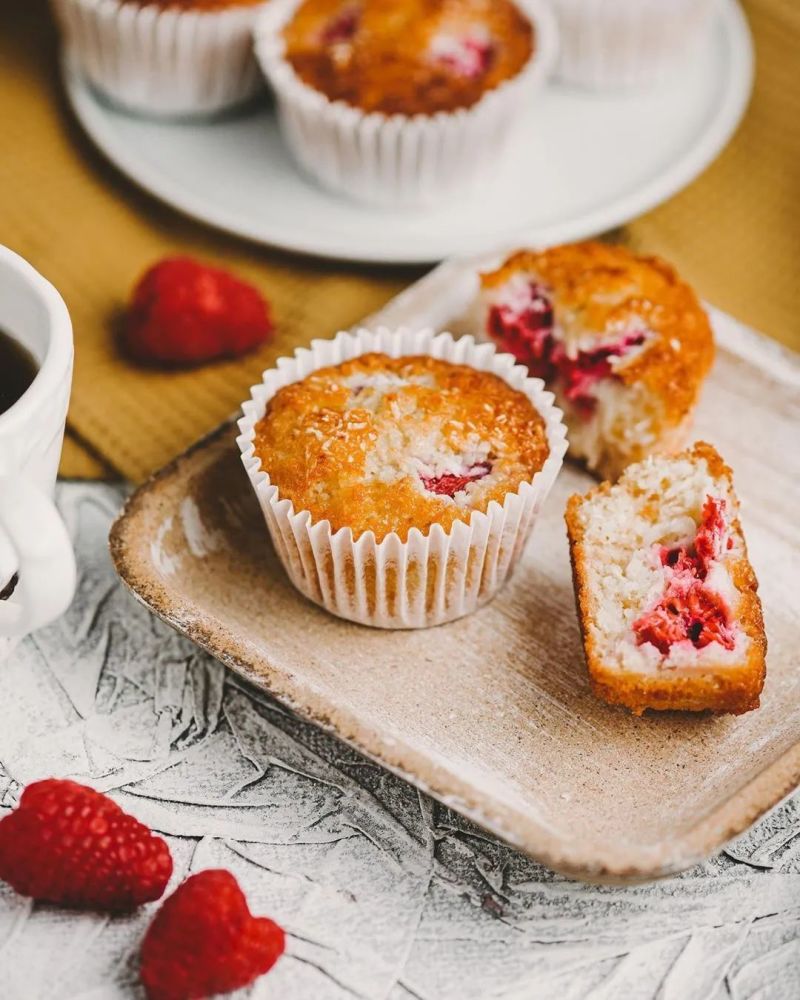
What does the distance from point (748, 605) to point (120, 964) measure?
1.11 m

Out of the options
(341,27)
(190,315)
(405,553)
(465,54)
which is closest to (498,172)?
(465,54)

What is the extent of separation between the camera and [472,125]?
3041 mm

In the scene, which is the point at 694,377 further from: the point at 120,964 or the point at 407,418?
the point at 120,964

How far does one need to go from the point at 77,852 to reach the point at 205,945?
Answer: 0.75ft

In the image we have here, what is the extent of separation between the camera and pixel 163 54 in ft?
10.6

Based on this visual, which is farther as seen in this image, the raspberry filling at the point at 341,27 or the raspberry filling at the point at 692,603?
the raspberry filling at the point at 341,27

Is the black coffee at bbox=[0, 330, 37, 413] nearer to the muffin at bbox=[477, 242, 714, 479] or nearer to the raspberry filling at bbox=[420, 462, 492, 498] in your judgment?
the raspberry filling at bbox=[420, 462, 492, 498]

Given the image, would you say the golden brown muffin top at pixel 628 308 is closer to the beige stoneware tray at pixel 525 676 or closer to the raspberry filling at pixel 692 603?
the beige stoneware tray at pixel 525 676

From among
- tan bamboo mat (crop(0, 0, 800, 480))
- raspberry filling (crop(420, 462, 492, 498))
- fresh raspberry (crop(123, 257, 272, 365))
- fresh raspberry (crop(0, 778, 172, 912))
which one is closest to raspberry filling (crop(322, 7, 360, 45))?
tan bamboo mat (crop(0, 0, 800, 480))

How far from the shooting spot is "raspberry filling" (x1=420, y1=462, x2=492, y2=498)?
87.7 inches

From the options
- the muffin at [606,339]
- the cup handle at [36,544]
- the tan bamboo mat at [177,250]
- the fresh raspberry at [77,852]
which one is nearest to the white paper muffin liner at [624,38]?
the tan bamboo mat at [177,250]

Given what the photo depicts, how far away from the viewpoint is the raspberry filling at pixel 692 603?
2.08m

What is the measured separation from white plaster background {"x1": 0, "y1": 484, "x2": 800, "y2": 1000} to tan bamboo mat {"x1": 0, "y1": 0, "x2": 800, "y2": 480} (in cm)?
58

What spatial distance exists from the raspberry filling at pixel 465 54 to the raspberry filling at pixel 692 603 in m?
1.47
